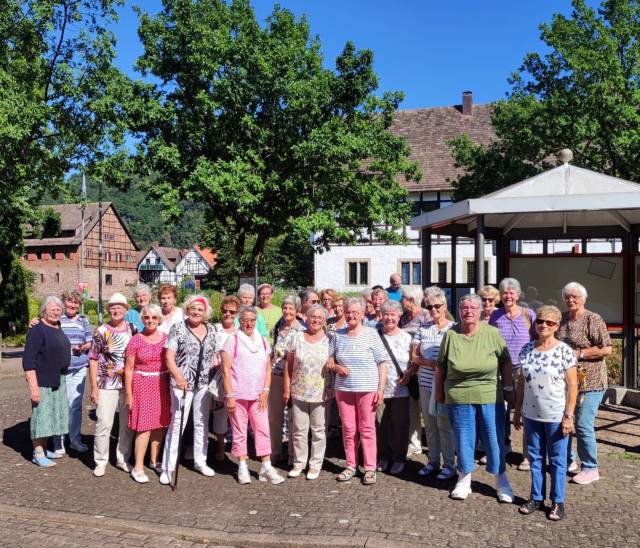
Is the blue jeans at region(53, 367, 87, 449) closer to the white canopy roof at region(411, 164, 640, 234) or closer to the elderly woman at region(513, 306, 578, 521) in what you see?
the elderly woman at region(513, 306, 578, 521)

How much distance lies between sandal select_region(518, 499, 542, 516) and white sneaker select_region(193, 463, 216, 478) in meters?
2.84

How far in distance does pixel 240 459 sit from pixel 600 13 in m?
20.1

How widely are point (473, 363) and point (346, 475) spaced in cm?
167

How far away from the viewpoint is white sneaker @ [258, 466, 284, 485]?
640cm

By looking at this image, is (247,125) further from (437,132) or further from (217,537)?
(437,132)

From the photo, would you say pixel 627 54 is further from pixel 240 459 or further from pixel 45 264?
pixel 45 264

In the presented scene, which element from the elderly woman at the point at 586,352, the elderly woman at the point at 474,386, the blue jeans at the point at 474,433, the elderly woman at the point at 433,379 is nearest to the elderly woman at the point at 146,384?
the elderly woman at the point at 433,379

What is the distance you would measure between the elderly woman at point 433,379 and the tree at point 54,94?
43.6 ft

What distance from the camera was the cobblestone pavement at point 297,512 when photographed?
16.5ft

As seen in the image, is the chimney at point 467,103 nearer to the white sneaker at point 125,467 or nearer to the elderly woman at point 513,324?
the elderly woman at point 513,324

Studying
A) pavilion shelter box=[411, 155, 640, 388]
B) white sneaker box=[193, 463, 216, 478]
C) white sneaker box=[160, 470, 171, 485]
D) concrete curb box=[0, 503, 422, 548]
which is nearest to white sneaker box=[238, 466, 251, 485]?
white sneaker box=[193, 463, 216, 478]

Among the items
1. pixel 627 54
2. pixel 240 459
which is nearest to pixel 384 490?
pixel 240 459

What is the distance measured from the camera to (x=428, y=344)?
21.2ft

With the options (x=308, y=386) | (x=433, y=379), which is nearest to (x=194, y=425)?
(x=308, y=386)
